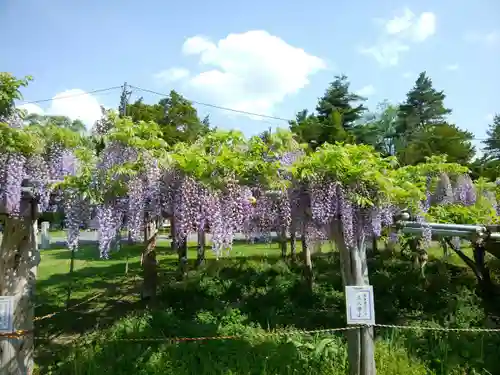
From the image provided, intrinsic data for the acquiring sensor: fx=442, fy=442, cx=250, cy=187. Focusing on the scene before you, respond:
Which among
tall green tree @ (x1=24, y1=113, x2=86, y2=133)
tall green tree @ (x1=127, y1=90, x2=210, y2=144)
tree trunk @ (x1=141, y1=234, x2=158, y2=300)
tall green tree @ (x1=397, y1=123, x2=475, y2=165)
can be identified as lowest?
tree trunk @ (x1=141, y1=234, x2=158, y2=300)

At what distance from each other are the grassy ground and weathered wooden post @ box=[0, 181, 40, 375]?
2.30 feet

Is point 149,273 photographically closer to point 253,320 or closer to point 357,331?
point 253,320

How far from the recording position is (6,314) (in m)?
4.27

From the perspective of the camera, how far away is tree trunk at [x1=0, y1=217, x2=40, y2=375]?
4.35m

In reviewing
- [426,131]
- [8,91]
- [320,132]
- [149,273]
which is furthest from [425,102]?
[8,91]

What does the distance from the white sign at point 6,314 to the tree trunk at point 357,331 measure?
330 centimetres

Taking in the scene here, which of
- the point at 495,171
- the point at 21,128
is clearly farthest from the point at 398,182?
the point at 495,171

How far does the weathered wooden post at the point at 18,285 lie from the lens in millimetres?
4301

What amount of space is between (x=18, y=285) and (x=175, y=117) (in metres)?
7.63

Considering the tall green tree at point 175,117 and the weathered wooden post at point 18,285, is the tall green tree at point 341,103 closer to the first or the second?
the tall green tree at point 175,117

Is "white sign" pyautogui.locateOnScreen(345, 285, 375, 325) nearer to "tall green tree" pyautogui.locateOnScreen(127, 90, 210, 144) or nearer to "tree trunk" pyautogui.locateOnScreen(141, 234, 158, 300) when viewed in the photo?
"tree trunk" pyautogui.locateOnScreen(141, 234, 158, 300)

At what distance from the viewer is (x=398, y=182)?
511 cm

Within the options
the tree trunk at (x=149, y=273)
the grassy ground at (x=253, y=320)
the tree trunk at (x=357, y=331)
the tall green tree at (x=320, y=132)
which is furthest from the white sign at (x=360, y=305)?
the tall green tree at (x=320, y=132)

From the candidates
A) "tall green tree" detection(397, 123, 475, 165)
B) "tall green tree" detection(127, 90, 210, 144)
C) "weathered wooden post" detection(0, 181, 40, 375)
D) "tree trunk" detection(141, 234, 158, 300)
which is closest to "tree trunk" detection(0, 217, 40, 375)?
"weathered wooden post" detection(0, 181, 40, 375)
